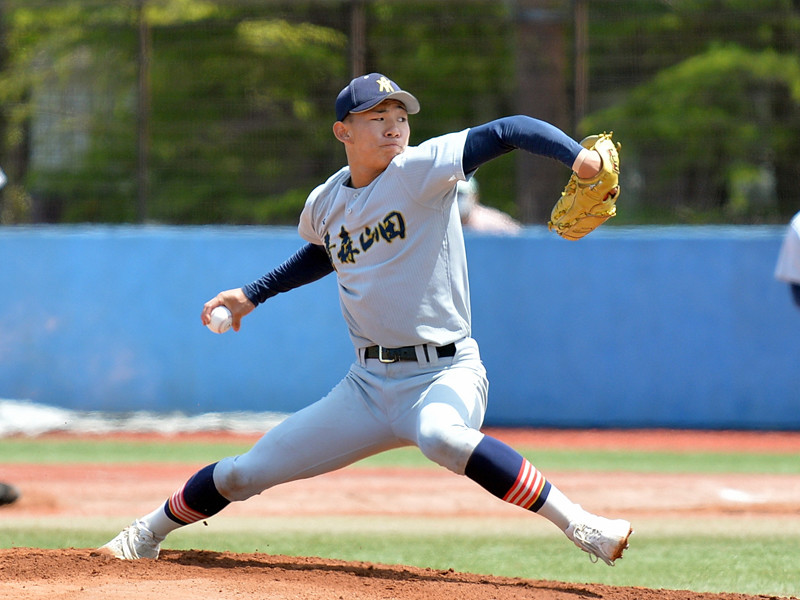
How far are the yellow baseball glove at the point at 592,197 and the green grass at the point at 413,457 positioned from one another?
4.16m

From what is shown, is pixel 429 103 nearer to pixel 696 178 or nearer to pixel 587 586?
pixel 696 178

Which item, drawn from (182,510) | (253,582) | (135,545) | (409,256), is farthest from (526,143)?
(135,545)

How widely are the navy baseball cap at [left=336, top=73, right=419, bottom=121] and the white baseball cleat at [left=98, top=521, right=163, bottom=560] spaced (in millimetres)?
Result: 1762

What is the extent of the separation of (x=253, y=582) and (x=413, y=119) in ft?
27.8

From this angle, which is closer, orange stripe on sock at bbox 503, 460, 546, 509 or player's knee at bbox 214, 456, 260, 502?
orange stripe on sock at bbox 503, 460, 546, 509

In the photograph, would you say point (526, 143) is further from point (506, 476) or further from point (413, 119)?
point (413, 119)

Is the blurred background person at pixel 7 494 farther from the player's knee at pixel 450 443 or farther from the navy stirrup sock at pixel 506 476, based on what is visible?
the navy stirrup sock at pixel 506 476

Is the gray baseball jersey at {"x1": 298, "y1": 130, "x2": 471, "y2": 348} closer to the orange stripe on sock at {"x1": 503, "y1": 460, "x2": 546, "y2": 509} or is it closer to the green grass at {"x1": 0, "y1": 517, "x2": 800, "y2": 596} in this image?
the orange stripe on sock at {"x1": 503, "y1": 460, "x2": 546, "y2": 509}

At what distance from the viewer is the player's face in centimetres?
400

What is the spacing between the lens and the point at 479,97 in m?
12.1

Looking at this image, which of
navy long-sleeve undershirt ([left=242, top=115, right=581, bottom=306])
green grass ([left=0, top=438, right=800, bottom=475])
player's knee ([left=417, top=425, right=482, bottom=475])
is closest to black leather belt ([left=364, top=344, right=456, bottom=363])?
player's knee ([left=417, top=425, right=482, bottom=475])

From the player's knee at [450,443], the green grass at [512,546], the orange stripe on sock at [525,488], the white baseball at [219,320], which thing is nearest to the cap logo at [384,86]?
the white baseball at [219,320]

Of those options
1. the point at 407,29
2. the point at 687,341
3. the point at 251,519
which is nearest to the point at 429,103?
the point at 407,29

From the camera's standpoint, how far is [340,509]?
249 inches
